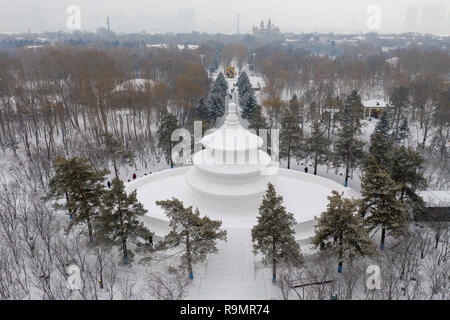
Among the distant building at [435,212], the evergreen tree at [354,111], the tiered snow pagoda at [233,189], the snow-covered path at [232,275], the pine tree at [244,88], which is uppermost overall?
the pine tree at [244,88]

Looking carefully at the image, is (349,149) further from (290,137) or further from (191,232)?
(191,232)

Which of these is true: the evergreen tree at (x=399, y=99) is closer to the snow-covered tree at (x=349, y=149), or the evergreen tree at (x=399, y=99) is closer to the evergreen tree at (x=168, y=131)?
the snow-covered tree at (x=349, y=149)

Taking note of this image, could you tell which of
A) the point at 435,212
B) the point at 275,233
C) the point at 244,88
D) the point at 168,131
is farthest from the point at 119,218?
the point at 244,88

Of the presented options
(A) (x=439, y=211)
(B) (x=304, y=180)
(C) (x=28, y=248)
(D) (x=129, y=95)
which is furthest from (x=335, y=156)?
(D) (x=129, y=95)

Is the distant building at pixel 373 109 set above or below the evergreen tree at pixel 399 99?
below

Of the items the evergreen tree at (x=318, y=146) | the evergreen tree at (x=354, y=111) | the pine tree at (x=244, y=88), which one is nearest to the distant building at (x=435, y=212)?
the evergreen tree at (x=318, y=146)

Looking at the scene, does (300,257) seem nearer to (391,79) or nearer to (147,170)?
(147,170)
